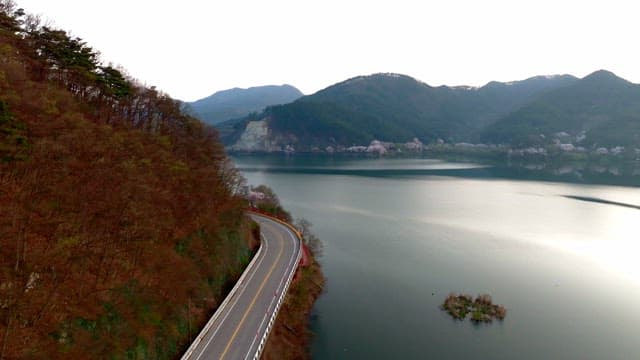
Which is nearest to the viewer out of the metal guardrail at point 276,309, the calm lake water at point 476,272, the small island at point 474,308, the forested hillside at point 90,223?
the forested hillside at point 90,223

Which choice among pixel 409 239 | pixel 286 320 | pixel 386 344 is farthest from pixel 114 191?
pixel 409 239

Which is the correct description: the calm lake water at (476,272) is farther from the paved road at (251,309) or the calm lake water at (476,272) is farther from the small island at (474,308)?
the paved road at (251,309)

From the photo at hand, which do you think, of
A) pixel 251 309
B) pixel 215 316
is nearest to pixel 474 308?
pixel 251 309

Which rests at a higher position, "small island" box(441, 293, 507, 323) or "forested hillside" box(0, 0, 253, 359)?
"forested hillside" box(0, 0, 253, 359)

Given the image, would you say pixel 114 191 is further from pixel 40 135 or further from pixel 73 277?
pixel 73 277

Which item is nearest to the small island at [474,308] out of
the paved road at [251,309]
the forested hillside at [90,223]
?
the paved road at [251,309]

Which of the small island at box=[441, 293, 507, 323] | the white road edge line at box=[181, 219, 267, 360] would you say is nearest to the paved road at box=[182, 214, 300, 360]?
the white road edge line at box=[181, 219, 267, 360]

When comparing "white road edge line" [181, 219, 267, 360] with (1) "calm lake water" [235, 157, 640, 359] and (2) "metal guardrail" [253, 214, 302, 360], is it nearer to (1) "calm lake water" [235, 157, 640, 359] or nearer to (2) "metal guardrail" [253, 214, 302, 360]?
(2) "metal guardrail" [253, 214, 302, 360]

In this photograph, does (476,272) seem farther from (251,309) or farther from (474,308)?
(251,309)
